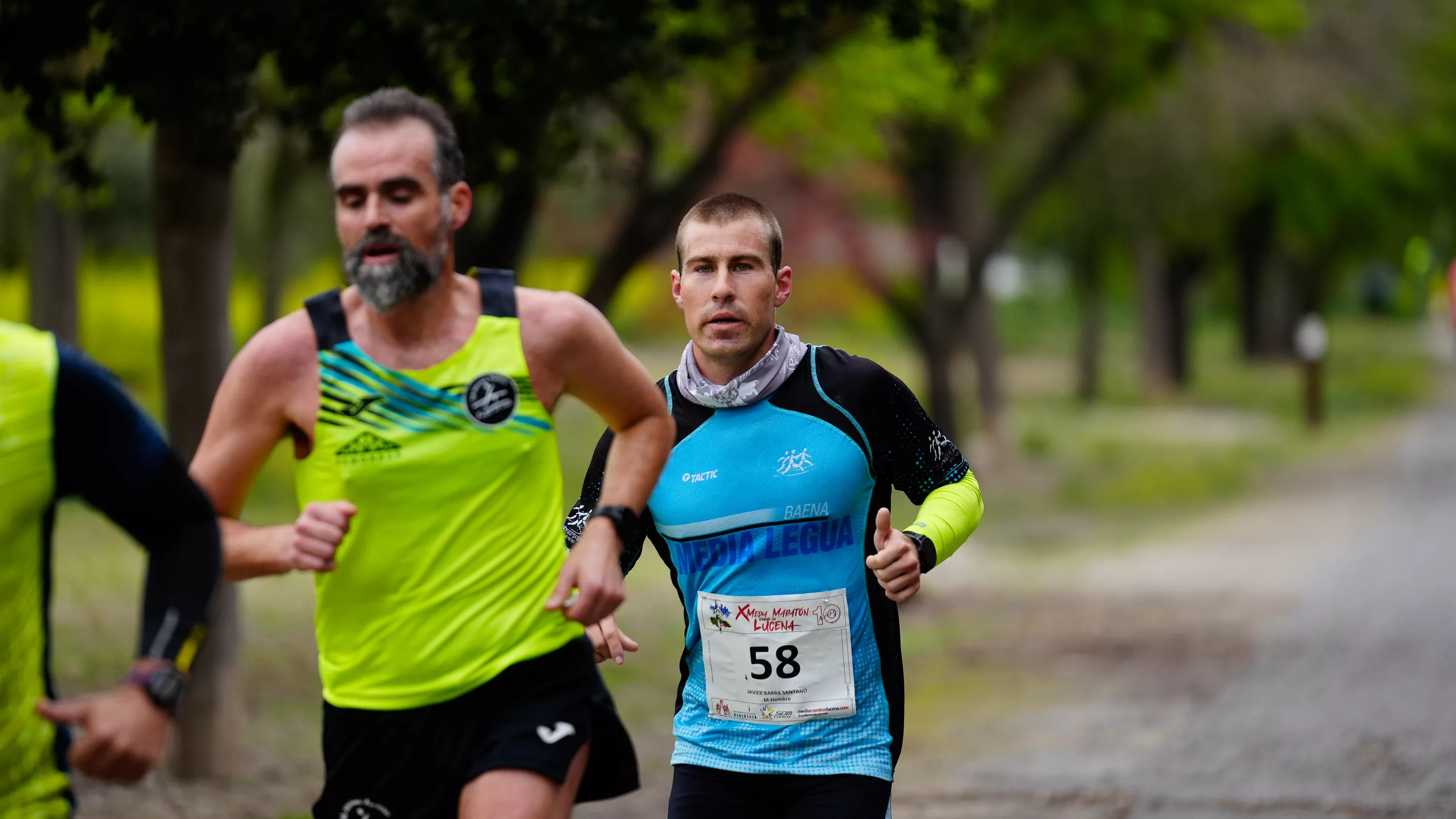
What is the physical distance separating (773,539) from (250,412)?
4.09 ft

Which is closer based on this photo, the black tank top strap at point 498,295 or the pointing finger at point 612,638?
the black tank top strap at point 498,295

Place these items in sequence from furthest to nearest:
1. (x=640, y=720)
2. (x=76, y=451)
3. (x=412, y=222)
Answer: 1. (x=640, y=720)
2. (x=412, y=222)
3. (x=76, y=451)

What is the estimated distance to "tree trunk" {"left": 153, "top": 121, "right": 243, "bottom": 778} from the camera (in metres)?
8.61

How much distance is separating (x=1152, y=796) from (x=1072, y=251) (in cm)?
3398

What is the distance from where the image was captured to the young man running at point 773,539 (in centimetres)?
→ 432

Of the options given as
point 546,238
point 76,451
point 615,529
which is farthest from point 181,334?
point 546,238

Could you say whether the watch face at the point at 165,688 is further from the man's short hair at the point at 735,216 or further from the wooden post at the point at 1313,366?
the wooden post at the point at 1313,366

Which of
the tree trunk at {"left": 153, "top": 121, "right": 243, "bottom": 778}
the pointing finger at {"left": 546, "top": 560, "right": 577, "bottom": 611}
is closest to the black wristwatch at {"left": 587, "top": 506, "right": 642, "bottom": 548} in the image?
the pointing finger at {"left": 546, "top": 560, "right": 577, "bottom": 611}

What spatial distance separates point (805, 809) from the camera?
13.9 feet

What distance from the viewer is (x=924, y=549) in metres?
4.35

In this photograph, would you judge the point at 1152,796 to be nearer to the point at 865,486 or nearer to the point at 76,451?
the point at 865,486

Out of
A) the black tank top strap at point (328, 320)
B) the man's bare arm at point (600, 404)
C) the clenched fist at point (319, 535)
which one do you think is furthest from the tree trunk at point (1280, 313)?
the clenched fist at point (319, 535)

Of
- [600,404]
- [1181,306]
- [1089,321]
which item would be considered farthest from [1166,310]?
[600,404]

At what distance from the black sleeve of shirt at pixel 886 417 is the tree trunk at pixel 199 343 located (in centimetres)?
451
